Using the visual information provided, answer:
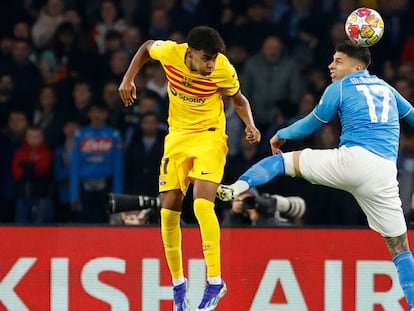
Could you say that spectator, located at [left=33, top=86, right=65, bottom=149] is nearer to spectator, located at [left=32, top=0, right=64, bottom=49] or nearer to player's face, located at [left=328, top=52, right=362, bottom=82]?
spectator, located at [left=32, top=0, right=64, bottom=49]

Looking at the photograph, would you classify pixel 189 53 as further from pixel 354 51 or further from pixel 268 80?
pixel 268 80

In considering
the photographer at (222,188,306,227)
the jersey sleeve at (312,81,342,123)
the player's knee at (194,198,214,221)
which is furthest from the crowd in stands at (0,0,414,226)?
the jersey sleeve at (312,81,342,123)

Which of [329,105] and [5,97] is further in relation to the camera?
[5,97]

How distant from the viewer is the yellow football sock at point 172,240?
10.3 meters

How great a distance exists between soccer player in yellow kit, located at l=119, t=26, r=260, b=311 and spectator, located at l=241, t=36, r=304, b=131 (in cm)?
445

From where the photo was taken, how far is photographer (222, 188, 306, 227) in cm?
1154

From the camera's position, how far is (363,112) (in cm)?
995

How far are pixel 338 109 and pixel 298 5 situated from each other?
5852mm

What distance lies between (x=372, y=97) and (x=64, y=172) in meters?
5.25

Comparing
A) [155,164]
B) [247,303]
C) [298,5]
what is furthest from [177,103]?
[298,5]

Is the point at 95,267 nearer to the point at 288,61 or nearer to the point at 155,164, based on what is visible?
the point at 155,164

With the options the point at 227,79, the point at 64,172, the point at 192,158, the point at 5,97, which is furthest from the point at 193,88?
the point at 5,97

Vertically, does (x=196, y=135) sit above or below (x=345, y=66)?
below

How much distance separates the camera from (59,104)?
48.9ft
